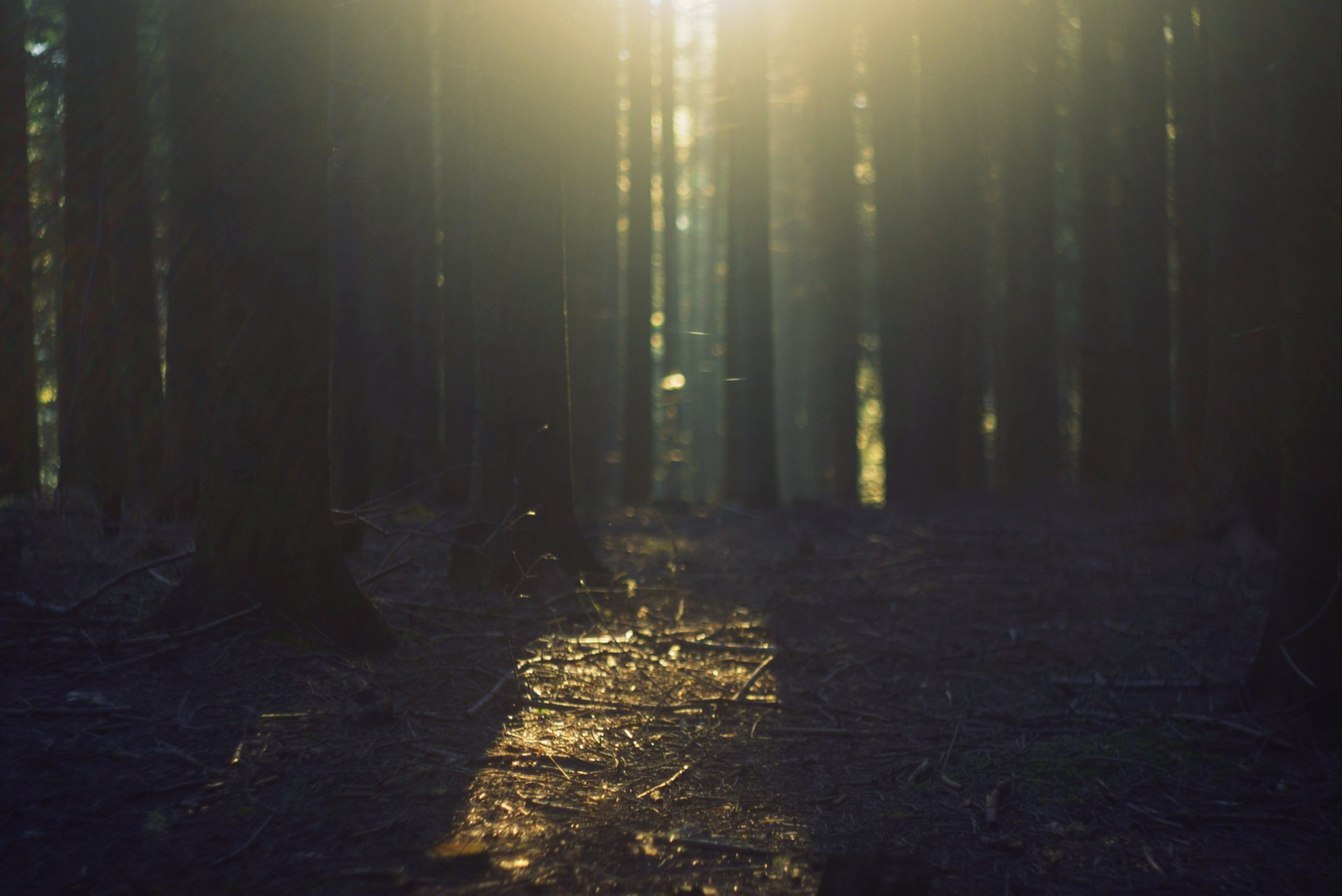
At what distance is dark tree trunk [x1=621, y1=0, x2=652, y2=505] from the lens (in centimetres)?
1349

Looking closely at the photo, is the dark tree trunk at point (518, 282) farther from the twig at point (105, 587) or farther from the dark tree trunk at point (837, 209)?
the dark tree trunk at point (837, 209)

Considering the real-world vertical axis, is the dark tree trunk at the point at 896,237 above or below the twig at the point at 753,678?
above

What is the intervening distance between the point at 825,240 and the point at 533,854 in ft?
56.2

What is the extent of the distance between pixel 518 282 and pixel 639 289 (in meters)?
7.25

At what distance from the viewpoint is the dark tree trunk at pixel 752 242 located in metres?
12.4

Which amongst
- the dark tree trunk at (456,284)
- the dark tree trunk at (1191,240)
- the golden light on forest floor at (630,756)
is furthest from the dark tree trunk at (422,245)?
the dark tree trunk at (1191,240)

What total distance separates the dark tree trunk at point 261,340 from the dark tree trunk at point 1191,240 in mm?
9122

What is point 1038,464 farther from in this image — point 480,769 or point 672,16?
point 480,769

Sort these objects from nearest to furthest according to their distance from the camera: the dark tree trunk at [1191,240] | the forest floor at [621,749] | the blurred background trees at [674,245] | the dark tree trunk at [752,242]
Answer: the forest floor at [621,749] → the blurred background trees at [674,245] → the dark tree trunk at [1191,240] → the dark tree trunk at [752,242]

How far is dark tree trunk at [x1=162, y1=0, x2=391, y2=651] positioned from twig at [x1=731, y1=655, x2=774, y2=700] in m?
2.02

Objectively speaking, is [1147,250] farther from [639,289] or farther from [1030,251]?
[639,289]

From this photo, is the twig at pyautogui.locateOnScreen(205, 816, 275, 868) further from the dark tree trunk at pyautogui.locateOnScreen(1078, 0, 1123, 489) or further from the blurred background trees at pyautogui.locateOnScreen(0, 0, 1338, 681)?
the dark tree trunk at pyautogui.locateOnScreen(1078, 0, 1123, 489)

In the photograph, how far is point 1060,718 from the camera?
4449mm

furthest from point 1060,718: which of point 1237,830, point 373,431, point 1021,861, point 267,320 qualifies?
point 373,431
